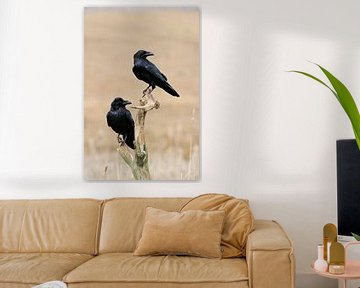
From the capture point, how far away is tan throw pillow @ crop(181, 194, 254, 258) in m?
3.67

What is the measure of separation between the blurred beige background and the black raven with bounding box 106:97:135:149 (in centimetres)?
4

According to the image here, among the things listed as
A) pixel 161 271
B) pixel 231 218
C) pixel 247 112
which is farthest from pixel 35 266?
pixel 247 112

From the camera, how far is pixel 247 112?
4344 millimetres

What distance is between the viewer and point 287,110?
4.33 m

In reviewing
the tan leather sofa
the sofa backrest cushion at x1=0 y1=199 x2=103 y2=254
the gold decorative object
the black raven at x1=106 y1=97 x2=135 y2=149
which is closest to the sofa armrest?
the tan leather sofa

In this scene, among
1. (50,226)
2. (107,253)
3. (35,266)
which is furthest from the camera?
(50,226)

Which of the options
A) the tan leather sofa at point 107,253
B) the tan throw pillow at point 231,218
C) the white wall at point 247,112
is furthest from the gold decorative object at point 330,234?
the white wall at point 247,112

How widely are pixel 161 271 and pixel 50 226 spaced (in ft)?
3.43

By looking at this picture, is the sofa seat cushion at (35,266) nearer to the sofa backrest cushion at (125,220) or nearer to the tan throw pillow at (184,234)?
the sofa backrest cushion at (125,220)

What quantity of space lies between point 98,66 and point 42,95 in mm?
464

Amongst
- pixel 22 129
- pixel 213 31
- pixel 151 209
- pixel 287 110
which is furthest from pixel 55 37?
pixel 287 110

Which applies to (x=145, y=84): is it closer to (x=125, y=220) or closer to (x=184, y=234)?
(x=125, y=220)

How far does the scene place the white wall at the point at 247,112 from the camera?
14.2 ft

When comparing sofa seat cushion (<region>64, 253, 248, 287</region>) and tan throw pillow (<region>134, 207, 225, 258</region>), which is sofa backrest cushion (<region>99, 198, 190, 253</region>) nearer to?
tan throw pillow (<region>134, 207, 225, 258</region>)
